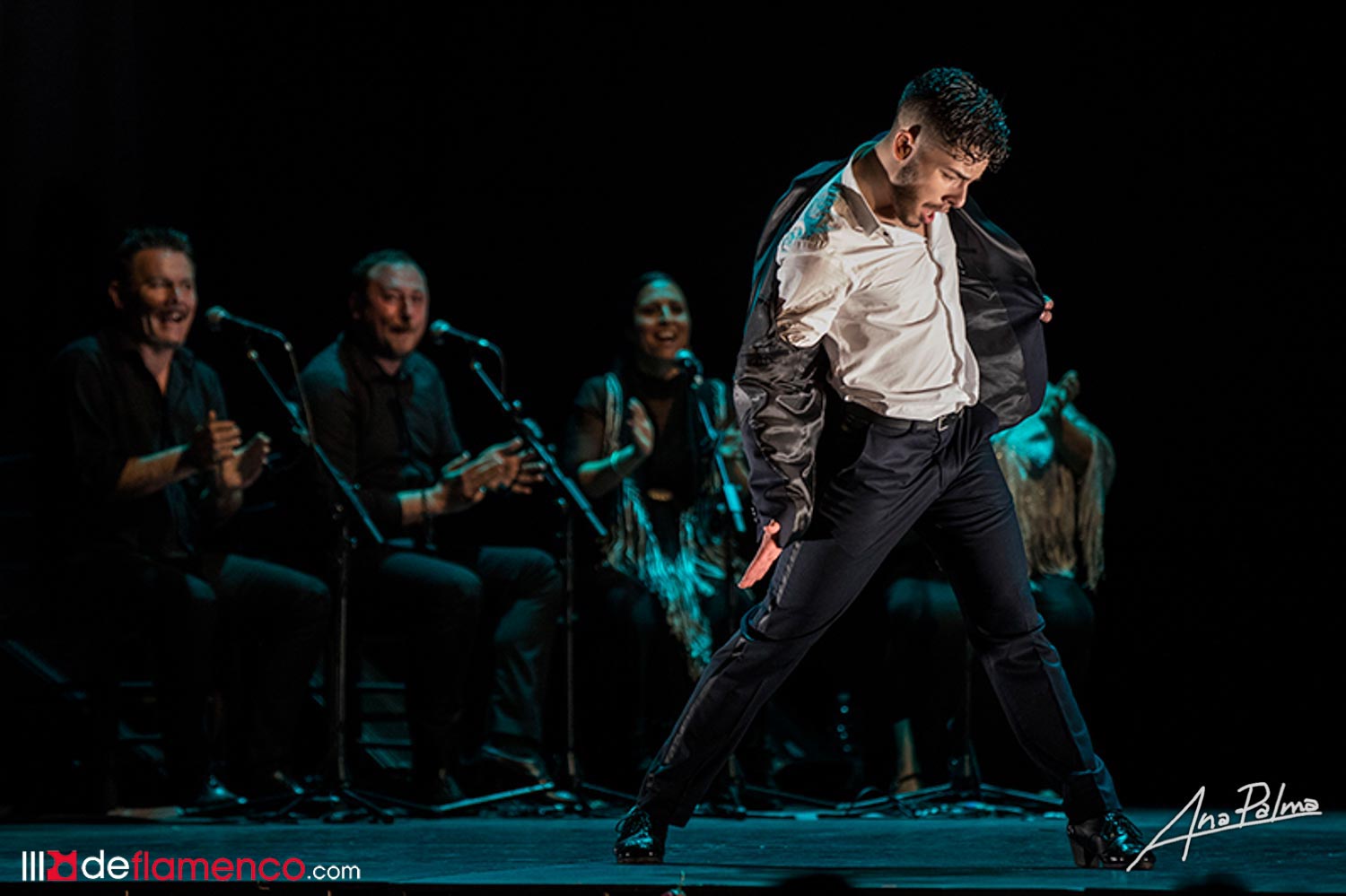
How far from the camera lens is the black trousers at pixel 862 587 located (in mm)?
3057

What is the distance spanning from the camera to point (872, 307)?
3.10 meters

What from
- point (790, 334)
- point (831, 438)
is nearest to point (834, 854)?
point (831, 438)

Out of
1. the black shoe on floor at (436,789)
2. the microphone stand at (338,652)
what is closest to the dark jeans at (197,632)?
the microphone stand at (338,652)

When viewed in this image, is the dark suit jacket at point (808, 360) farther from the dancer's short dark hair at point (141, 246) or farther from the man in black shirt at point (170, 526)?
the dancer's short dark hair at point (141, 246)

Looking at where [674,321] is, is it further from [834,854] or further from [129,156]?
[834,854]

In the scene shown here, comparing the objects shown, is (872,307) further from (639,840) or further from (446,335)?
(446,335)

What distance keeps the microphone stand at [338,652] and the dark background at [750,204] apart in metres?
0.77

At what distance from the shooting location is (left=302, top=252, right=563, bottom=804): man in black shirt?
16.3 ft

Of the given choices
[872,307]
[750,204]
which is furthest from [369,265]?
[872,307]

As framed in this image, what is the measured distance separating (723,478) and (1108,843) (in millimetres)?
2068

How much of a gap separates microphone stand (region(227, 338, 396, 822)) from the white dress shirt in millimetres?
1935

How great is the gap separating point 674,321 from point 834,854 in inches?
90.5

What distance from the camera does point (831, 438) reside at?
3.12 m

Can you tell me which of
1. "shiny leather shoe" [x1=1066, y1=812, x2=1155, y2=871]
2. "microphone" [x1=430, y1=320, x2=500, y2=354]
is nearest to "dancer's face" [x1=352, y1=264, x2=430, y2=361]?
"microphone" [x1=430, y1=320, x2=500, y2=354]
